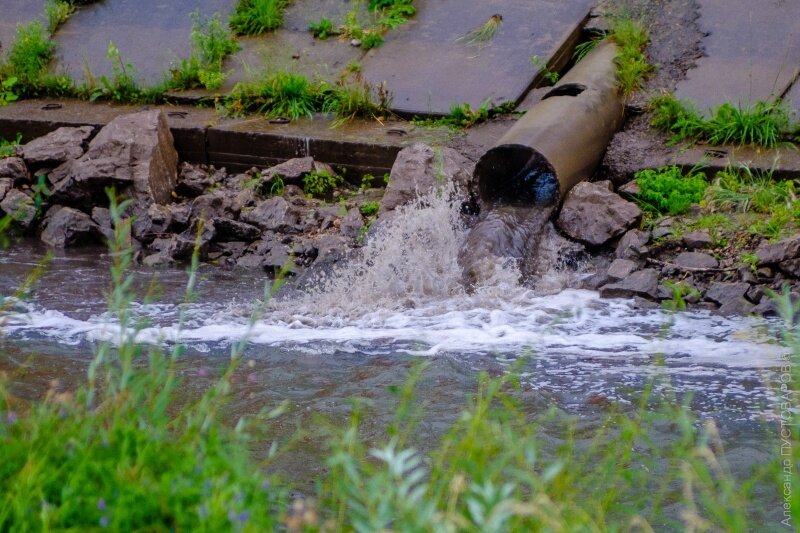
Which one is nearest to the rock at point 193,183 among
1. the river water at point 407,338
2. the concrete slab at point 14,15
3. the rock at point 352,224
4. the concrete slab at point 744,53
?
the river water at point 407,338

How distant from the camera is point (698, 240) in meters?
6.96

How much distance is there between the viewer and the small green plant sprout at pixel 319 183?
851 centimetres

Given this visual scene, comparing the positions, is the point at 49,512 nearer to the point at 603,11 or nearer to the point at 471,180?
the point at 471,180

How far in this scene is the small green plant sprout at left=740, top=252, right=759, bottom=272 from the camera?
6.53m

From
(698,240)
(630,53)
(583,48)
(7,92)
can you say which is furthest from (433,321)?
(7,92)

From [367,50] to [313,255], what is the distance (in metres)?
2.94

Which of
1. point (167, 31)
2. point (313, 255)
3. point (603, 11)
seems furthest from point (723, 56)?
point (167, 31)

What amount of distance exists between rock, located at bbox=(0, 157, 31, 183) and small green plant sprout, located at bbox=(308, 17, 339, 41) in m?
3.11

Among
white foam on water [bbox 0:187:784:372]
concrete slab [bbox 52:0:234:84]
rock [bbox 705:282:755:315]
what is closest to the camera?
white foam on water [bbox 0:187:784:372]

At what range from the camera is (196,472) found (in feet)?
8.72

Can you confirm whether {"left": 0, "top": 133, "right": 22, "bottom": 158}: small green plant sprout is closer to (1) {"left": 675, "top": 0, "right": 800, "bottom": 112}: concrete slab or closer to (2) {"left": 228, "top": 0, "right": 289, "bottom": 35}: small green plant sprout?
(2) {"left": 228, "top": 0, "right": 289, "bottom": 35}: small green plant sprout

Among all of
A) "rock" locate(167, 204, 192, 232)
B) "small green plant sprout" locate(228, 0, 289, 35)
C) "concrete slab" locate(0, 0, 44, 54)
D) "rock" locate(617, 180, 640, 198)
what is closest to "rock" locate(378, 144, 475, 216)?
"rock" locate(617, 180, 640, 198)

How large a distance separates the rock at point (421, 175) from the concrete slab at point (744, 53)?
2.01m

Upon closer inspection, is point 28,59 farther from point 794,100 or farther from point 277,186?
point 794,100
